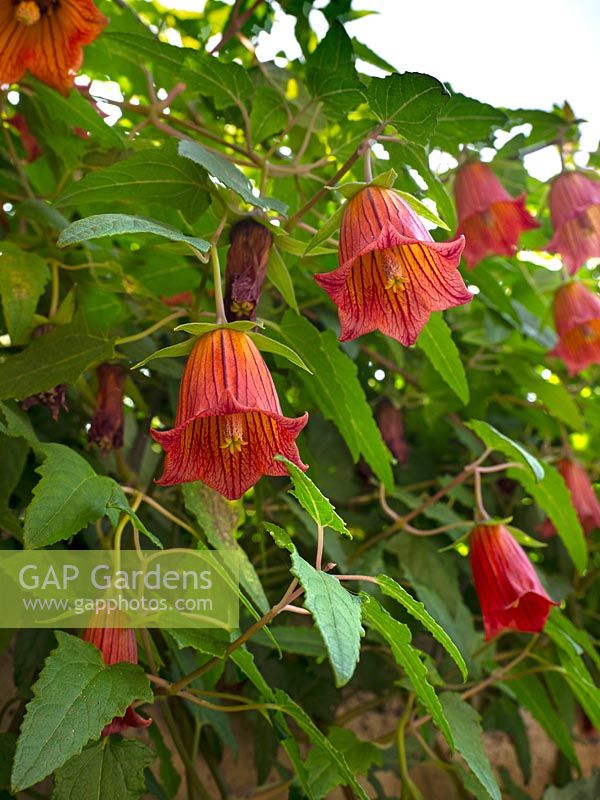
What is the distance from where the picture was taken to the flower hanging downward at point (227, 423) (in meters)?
0.58

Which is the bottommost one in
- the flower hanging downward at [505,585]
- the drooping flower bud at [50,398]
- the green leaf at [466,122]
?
the flower hanging downward at [505,585]

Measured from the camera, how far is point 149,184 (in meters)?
0.68

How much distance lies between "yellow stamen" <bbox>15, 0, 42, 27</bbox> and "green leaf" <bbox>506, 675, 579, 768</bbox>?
0.92 m

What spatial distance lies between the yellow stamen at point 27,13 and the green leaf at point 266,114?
228mm

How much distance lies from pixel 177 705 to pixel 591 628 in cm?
77

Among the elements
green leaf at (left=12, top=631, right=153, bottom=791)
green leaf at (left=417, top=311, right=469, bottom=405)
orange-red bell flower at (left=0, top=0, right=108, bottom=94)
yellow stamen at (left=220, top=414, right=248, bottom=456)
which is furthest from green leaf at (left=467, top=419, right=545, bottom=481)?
orange-red bell flower at (left=0, top=0, right=108, bottom=94)

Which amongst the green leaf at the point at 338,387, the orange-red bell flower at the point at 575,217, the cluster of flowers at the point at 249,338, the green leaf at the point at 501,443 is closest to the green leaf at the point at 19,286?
the cluster of flowers at the point at 249,338

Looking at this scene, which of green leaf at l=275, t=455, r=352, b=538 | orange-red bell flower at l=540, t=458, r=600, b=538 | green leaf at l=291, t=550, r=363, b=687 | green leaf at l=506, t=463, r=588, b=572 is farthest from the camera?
orange-red bell flower at l=540, t=458, r=600, b=538

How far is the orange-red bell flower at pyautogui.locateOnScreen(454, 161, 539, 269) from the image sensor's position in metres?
1.09

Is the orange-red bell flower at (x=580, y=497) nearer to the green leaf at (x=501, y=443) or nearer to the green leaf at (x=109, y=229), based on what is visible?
the green leaf at (x=501, y=443)

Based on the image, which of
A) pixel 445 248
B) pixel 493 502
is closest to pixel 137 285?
pixel 445 248

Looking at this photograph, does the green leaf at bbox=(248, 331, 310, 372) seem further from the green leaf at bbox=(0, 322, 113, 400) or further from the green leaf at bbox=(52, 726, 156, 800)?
the green leaf at bbox=(52, 726, 156, 800)

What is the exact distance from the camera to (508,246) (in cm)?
112

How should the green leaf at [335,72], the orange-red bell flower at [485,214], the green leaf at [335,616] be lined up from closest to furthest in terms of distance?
the green leaf at [335,616], the green leaf at [335,72], the orange-red bell flower at [485,214]
